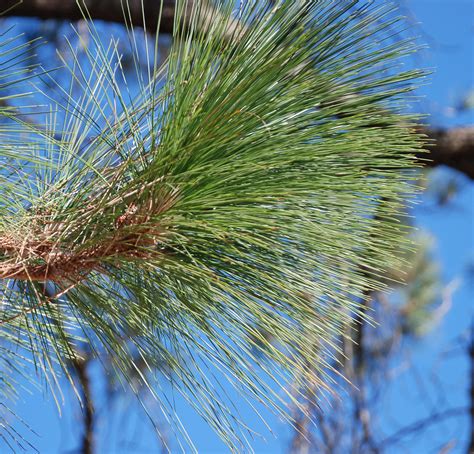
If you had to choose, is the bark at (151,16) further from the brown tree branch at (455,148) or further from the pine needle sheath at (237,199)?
the pine needle sheath at (237,199)

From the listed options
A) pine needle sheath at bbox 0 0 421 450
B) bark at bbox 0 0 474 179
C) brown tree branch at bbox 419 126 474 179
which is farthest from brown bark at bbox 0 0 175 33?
pine needle sheath at bbox 0 0 421 450

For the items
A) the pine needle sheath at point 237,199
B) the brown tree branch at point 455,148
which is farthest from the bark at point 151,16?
the pine needle sheath at point 237,199

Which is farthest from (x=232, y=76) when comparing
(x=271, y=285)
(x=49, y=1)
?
(x=49, y=1)

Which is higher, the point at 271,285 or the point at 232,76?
the point at 232,76

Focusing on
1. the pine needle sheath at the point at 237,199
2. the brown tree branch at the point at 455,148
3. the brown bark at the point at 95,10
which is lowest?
the pine needle sheath at the point at 237,199

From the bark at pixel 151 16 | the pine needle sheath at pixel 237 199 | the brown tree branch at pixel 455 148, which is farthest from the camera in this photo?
the brown tree branch at pixel 455 148

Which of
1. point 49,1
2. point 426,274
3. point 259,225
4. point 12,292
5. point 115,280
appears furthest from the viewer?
point 426,274

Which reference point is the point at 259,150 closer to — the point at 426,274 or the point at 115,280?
the point at 115,280

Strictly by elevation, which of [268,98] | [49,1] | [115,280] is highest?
[49,1]
